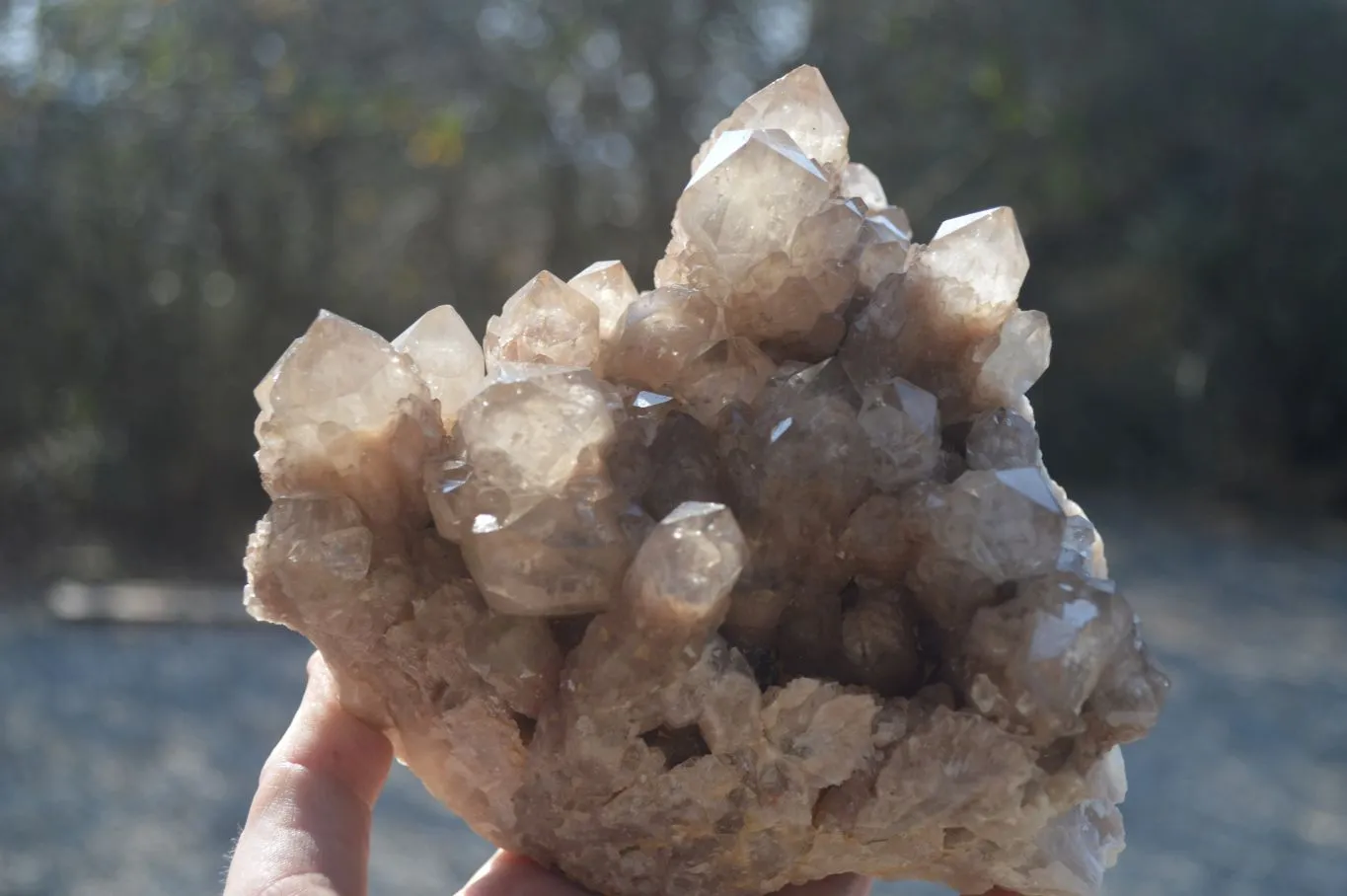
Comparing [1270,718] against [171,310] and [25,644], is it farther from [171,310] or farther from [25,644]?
[171,310]

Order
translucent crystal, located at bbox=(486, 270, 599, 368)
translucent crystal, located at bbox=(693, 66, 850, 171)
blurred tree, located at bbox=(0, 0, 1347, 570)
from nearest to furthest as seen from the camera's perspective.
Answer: translucent crystal, located at bbox=(486, 270, 599, 368), translucent crystal, located at bbox=(693, 66, 850, 171), blurred tree, located at bbox=(0, 0, 1347, 570)

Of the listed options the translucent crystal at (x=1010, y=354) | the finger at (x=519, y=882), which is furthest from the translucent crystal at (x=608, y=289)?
the finger at (x=519, y=882)

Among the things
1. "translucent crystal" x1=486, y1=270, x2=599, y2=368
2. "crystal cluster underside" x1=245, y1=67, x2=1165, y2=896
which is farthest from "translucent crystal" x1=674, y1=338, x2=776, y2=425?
"translucent crystal" x1=486, y1=270, x2=599, y2=368

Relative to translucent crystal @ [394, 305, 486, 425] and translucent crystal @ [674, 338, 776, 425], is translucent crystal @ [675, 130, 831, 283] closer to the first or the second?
translucent crystal @ [674, 338, 776, 425]

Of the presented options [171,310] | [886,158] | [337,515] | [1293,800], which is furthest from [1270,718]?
[171,310]

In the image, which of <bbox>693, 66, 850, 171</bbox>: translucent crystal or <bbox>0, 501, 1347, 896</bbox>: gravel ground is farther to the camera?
<bbox>0, 501, 1347, 896</bbox>: gravel ground

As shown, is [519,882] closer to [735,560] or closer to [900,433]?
[735,560]

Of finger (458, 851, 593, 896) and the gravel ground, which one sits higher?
finger (458, 851, 593, 896)
